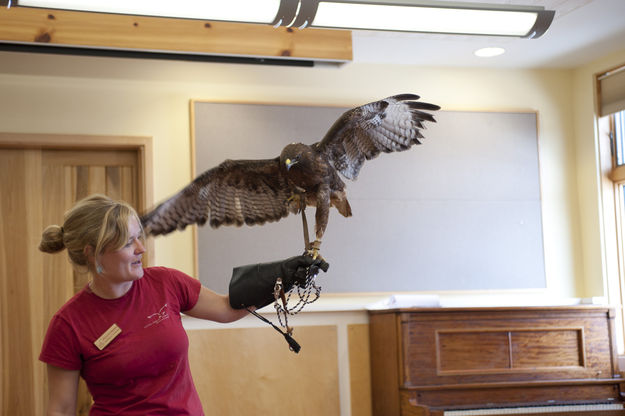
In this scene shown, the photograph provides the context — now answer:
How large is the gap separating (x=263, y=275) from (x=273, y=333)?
2.12 meters

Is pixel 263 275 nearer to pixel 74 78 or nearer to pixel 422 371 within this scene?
pixel 422 371

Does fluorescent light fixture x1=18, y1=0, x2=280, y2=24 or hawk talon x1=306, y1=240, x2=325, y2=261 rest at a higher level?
fluorescent light fixture x1=18, y1=0, x2=280, y2=24

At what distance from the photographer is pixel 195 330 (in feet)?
12.8

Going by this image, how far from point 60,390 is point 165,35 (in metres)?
2.35

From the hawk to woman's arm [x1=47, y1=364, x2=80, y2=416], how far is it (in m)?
0.50

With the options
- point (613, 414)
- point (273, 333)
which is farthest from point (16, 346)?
point (613, 414)

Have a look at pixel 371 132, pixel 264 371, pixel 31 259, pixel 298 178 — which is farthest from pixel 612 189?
pixel 31 259

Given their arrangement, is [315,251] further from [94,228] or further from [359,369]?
[359,369]

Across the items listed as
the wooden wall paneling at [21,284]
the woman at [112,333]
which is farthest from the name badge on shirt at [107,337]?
the wooden wall paneling at [21,284]

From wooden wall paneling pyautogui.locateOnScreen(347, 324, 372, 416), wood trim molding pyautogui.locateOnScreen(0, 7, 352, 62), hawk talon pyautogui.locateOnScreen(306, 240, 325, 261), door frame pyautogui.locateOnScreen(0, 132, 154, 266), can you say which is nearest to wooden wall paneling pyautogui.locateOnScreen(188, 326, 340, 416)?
wooden wall paneling pyautogui.locateOnScreen(347, 324, 372, 416)

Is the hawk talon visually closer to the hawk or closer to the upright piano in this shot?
the hawk

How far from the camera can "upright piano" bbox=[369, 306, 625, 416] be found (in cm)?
369

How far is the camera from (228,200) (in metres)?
2.20

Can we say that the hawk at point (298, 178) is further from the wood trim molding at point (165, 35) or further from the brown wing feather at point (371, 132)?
the wood trim molding at point (165, 35)
